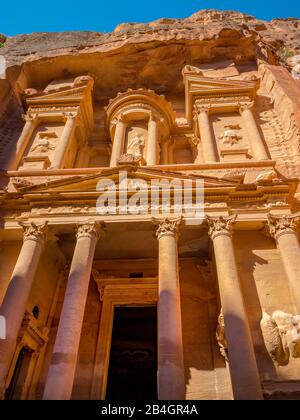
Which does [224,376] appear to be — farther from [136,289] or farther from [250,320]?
[136,289]

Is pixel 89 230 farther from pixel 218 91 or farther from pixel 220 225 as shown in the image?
pixel 218 91

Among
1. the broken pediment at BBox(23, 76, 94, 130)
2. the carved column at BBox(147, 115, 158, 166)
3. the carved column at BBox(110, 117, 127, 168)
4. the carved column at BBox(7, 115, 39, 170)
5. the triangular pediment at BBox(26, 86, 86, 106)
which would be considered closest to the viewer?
the carved column at BBox(147, 115, 158, 166)

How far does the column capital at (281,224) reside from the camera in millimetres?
9398

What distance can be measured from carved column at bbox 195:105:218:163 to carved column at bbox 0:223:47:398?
25.2 ft

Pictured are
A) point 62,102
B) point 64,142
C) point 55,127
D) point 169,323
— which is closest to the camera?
point 169,323

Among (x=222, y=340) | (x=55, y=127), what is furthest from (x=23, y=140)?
(x=222, y=340)

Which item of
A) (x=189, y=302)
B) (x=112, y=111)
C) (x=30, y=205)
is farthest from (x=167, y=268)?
(x=112, y=111)

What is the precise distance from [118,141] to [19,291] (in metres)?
9.16

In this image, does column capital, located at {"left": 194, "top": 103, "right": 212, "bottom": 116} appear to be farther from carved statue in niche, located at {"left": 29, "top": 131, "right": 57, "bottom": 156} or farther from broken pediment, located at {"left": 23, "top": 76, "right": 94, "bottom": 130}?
carved statue in niche, located at {"left": 29, "top": 131, "right": 57, "bottom": 156}

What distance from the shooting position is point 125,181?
10719mm

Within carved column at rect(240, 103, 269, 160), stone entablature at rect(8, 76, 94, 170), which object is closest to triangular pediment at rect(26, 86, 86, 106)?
stone entablature at rect(8, 76, 94, 170)

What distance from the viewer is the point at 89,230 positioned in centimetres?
977

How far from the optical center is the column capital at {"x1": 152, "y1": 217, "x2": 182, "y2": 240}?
957cm

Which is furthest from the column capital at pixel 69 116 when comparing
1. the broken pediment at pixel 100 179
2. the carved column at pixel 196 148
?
the broken pediment at pixel 100 179
